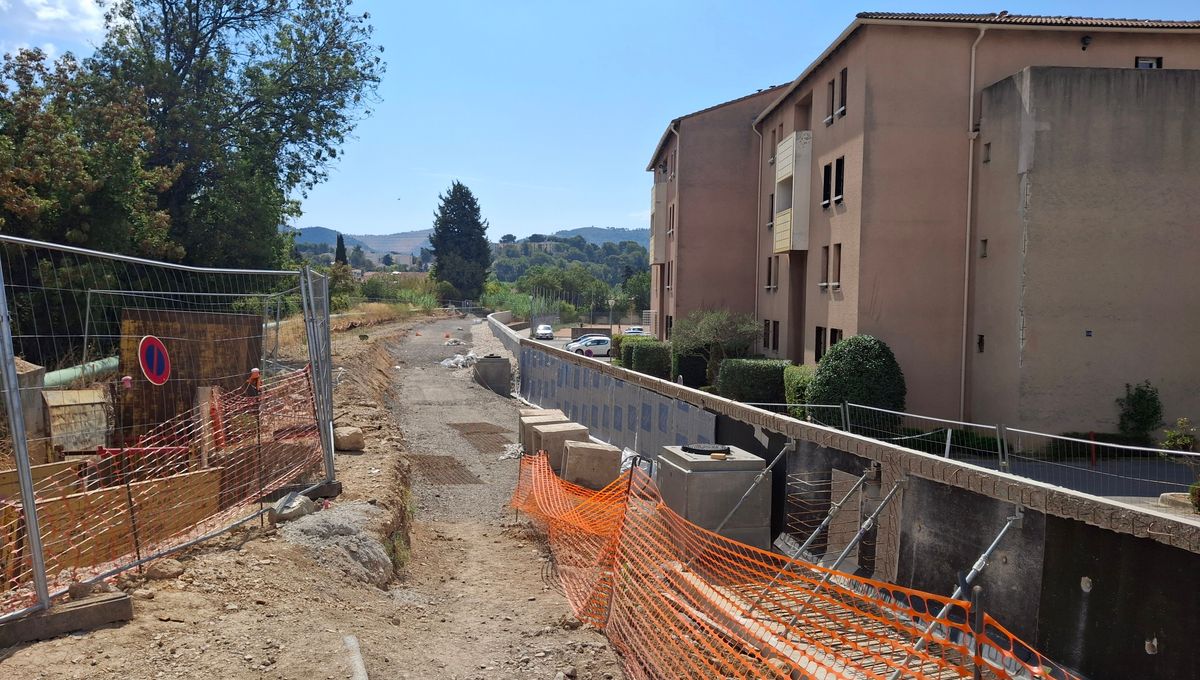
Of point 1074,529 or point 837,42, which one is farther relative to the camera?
point 837,42

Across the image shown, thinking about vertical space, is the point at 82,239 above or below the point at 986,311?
above

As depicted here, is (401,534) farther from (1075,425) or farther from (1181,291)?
(1181,291)

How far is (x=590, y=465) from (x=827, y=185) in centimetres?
1560

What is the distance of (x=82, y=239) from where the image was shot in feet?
63.9

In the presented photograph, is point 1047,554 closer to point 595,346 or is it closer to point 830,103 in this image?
point 830,103

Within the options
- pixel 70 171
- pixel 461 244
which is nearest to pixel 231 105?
pixel 70 171

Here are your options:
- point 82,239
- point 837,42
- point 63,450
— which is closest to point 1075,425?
point 837,42

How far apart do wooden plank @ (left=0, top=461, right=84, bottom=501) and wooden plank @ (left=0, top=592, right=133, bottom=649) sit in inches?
79.0

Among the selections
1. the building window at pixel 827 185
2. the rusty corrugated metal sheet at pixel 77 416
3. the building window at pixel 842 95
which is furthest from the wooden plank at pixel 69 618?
the building window at pixel 827 185

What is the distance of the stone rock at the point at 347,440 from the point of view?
42.8 ft

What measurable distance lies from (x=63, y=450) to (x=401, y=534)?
3540mm

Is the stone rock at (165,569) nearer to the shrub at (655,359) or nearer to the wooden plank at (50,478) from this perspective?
the wooden plank at (50,478)

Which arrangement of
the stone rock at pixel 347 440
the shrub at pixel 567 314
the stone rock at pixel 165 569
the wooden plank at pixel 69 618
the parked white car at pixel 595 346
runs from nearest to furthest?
the wooden plank at pixel 69 618, the stone rock at pixel 165 569, the stone rock at pixel 347 440, the parked white car at pixel 595 346, the shrub at pixel 567 314

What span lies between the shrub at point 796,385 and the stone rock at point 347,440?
11550mm
